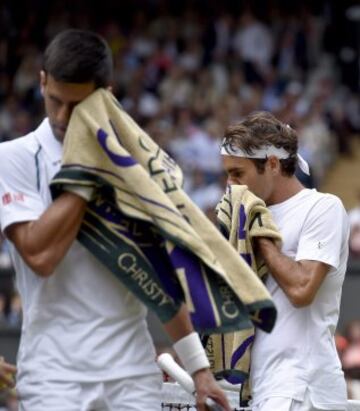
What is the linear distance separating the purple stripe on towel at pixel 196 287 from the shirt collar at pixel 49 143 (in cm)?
48

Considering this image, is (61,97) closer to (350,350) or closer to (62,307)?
(62,307)

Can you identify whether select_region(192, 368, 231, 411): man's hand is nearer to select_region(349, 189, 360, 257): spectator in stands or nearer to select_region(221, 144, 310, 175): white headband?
select_region(221, 144, 310, 175): white headband

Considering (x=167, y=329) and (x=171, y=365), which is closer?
(x=167, y=329)

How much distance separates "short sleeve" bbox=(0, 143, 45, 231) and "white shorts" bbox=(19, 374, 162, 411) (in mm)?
508

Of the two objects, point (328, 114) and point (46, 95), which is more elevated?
point (46, 95)

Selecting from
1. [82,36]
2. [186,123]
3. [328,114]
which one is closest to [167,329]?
[82,36]

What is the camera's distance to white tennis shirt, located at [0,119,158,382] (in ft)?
13.9

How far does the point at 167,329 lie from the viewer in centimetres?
Answer: 437

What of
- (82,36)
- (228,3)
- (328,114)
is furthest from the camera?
(228,3)

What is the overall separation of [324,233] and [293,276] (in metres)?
0.23

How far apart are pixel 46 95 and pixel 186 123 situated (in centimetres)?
1378

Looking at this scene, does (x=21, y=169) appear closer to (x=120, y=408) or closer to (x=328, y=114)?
(x=120, y=408)

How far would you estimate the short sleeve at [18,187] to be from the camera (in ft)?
13.7

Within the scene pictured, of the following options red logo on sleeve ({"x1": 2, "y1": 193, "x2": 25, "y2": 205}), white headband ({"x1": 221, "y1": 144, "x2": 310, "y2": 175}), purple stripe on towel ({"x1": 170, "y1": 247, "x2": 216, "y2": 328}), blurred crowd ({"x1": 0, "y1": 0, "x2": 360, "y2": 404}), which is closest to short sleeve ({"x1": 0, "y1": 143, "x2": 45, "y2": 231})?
red logo on sleeve ({"x1": 2, "y1": 193, "x2": 25, "y2": 205})
